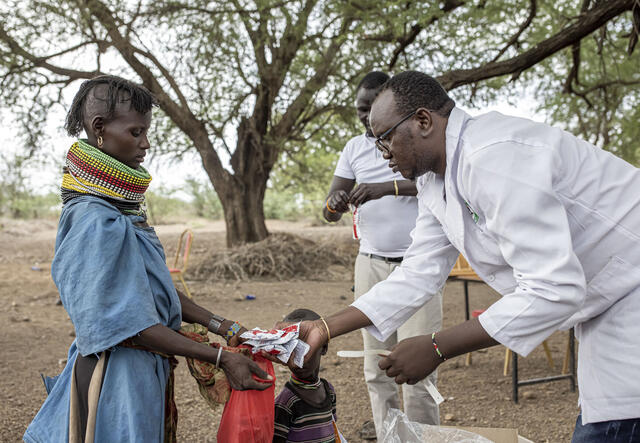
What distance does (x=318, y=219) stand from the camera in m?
19.2

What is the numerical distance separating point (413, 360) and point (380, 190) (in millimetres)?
1473

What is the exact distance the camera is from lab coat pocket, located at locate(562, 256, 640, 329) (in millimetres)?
1572

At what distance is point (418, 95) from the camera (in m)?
1.83

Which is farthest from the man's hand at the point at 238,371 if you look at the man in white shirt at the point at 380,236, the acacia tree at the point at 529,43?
the acacia tree at the point at 529,43

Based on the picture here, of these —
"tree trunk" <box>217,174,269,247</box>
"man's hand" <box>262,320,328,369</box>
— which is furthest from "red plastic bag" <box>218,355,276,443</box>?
"tree trunk" <box>217,174,269,247</box>

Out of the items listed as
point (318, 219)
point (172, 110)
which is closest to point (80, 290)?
point (172, 110)

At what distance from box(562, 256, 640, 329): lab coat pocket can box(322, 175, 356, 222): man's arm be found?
1781mm

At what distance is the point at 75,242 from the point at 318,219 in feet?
57.4

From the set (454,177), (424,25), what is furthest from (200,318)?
(424,25)

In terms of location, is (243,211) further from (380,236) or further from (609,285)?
(609,285)

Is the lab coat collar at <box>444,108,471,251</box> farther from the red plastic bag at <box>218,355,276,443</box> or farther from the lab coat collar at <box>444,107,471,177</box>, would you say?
the red plastic bag at <box>218,355,276,443</box>

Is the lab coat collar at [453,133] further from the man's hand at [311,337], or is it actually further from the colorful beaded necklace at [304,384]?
the colorful beaded necklace at [304,384]

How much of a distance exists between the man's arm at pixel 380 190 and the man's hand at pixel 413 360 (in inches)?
54.8

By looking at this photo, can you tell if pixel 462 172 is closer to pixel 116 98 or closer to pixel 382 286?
pixel 382 286
